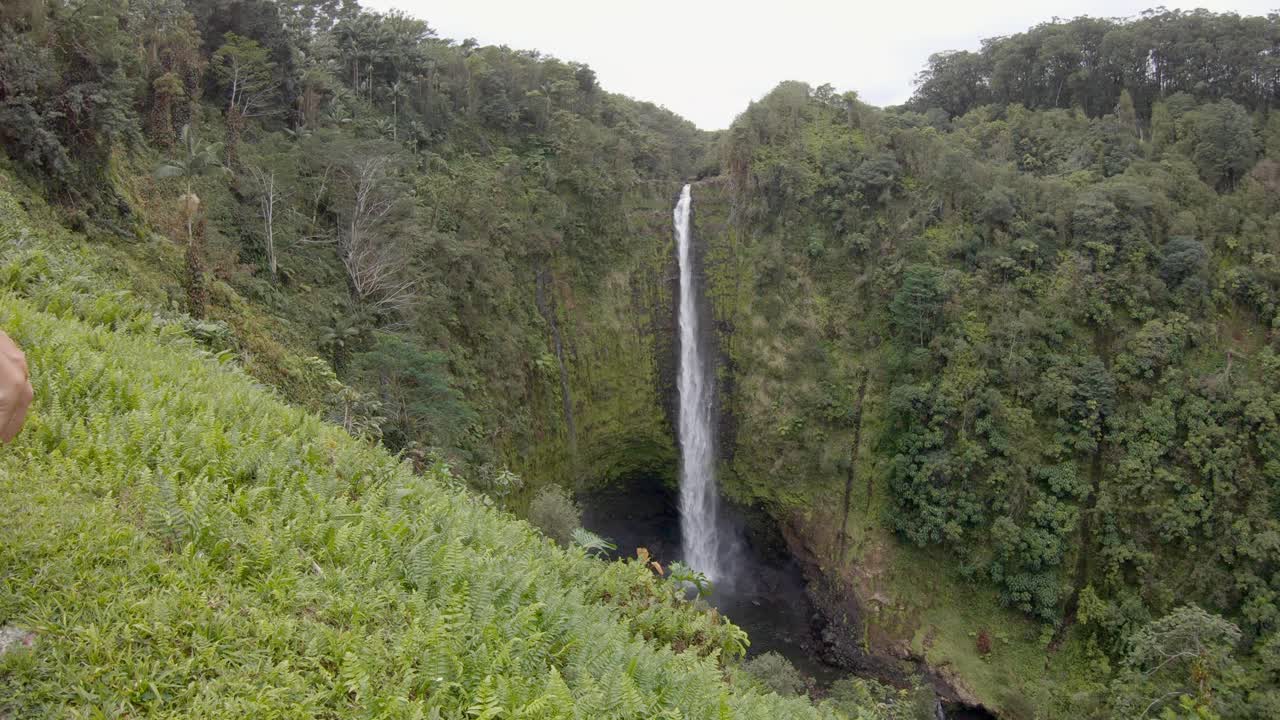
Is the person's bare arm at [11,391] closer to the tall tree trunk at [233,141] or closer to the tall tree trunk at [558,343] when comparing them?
the tall tree trunk at [233,141]

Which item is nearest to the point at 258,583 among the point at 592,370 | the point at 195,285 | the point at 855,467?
the point at 195,285

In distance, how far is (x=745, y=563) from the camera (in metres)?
24.2

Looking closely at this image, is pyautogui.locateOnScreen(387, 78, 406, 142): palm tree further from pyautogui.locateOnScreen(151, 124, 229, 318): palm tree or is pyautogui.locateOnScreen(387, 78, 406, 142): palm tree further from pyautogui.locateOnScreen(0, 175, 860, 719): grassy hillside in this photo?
pyautogui.locateOnScreen(0, 175, 860, 719): grassy hillside

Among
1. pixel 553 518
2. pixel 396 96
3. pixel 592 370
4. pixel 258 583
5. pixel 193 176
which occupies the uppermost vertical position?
pixel 396 96

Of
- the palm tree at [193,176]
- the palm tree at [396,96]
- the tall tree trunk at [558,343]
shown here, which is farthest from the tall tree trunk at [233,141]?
the tall tree trunk at [558,343]

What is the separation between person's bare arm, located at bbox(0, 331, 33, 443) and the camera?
2809 millimetres

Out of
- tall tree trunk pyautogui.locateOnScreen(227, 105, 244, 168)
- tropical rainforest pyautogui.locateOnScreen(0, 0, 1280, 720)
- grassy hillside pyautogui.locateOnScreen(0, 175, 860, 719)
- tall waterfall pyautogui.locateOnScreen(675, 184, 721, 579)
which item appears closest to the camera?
grassy hillside pyautogui.locateOnScreen(0, 175, 860, 719)

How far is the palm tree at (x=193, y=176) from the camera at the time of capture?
36.2ft

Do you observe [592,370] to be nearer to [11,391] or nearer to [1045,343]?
[1045,343]

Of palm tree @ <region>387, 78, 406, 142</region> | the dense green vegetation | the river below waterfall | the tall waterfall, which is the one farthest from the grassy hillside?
the tall waterfall

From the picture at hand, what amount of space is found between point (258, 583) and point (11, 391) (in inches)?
54.9

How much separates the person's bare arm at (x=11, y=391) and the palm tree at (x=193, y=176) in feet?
30.2

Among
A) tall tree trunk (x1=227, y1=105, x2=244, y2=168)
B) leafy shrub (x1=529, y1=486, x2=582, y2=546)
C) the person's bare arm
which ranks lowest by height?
leafy shrub (x1=529, y1=486, x2=582, y2=546)

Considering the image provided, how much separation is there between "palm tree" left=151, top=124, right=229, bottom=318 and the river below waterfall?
1519 centimetres
